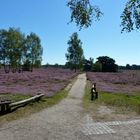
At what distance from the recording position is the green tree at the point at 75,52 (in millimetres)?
115812

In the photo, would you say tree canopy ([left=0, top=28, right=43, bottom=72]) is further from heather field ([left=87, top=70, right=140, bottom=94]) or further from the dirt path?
the dirt path

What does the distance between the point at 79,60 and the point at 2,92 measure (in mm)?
83524

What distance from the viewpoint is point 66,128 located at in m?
16.3

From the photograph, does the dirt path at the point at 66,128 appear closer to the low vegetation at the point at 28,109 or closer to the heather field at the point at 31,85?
the low vegetation at the point at 28,109

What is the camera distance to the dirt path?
1445 cm

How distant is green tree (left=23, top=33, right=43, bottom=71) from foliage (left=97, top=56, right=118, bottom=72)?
3073 cm

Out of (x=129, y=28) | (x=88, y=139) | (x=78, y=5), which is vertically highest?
(x=78, y=5)

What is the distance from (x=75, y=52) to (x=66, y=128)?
9990 cm

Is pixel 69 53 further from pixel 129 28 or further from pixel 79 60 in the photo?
pixel 129 28

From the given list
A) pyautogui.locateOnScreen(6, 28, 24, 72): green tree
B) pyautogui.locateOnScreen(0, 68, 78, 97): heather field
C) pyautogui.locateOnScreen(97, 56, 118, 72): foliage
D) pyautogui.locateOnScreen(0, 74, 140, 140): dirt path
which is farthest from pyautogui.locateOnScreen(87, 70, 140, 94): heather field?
pyautogui.locateOnScreen(97, 56, 118, 72): foliage

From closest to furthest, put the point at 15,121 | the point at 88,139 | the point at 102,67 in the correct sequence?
1. the point at 88,139
2. the point at 15,121
3. the point at 102,67

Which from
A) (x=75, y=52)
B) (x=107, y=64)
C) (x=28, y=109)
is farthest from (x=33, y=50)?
(x=28, y=109)

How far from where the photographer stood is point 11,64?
3898 inches

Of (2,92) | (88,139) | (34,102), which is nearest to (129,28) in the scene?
(88,139)
